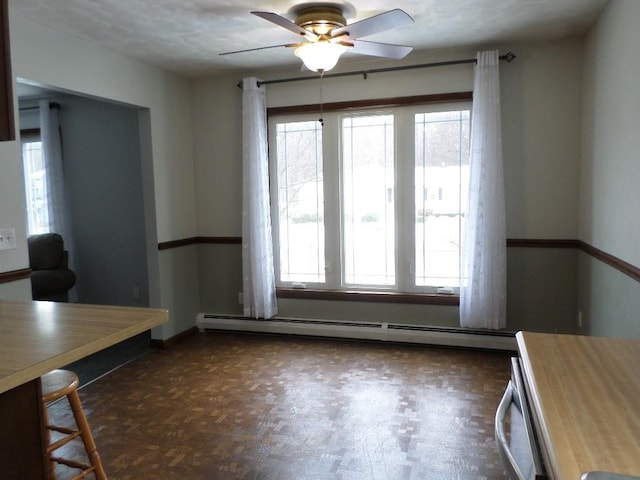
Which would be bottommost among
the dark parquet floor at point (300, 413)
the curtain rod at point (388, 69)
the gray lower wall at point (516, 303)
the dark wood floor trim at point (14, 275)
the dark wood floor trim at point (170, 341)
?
the dark parquet floor at point (300, 413)

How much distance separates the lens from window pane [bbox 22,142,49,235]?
16.5 ft

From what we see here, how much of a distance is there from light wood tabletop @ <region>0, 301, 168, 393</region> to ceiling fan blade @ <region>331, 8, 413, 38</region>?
182 cm

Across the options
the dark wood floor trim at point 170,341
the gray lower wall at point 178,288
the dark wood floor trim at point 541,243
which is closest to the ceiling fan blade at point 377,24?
the dark wood floor trim at point 541,243

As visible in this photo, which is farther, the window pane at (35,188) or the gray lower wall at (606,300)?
the window pane at (35,188)

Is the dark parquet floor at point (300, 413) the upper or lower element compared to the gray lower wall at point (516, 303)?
lower

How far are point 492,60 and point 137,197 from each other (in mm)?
3512

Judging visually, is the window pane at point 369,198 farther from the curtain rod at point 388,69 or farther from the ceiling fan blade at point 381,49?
the ceiling fan blade at point 381,49

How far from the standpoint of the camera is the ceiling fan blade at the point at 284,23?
2.31 m

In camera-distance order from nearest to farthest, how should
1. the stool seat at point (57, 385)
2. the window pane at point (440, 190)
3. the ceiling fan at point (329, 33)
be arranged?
the stool seat at point (57, 385), the ceiling fan at point (329, 33), the window pane at point (440, 190)

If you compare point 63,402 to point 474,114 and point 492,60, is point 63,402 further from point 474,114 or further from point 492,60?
point 492,60

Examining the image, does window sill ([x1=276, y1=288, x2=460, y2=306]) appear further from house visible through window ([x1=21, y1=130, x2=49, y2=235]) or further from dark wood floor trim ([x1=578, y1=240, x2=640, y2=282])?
house visible through window ([x1=21, y1=130, x2=49, y2=235])

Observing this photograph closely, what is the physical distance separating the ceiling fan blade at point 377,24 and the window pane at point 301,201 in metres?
1.52

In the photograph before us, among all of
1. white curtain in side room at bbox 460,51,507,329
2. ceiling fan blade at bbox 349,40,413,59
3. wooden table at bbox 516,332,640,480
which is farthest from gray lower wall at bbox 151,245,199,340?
wooden table at bbox 516,332,640,480

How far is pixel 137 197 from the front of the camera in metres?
4.71
